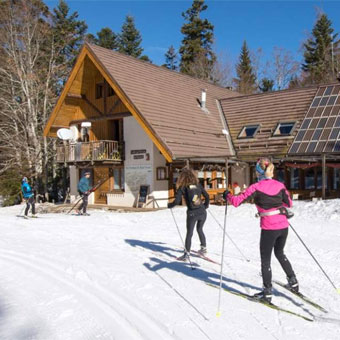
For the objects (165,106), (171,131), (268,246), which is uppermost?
(165,106)

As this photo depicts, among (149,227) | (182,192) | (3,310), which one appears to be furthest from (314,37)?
(3,310)

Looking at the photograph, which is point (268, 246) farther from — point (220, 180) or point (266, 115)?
point (266, 115)

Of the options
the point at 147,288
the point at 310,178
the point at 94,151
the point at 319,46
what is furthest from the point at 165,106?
the point at 319,46

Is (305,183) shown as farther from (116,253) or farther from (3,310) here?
(3,310)

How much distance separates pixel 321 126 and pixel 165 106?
291 inches

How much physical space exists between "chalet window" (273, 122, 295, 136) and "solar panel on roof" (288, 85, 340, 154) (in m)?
0.53

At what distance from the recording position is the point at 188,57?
42.9 meters

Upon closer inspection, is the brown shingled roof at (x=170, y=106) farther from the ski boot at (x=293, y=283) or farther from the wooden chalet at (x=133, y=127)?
the ski boot at (x=293, y=283)

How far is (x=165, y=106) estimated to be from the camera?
60.6 ft

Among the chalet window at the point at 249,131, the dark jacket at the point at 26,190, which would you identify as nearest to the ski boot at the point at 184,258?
the dark jacket at the point at 26,190

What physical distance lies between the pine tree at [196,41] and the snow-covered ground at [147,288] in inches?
1348

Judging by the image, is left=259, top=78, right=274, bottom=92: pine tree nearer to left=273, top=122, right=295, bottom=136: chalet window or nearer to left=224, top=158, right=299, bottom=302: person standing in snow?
left=273, top=122, right=295, bottom=136: chalet window

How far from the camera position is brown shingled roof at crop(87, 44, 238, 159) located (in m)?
16.6

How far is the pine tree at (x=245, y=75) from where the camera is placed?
41.3 m
